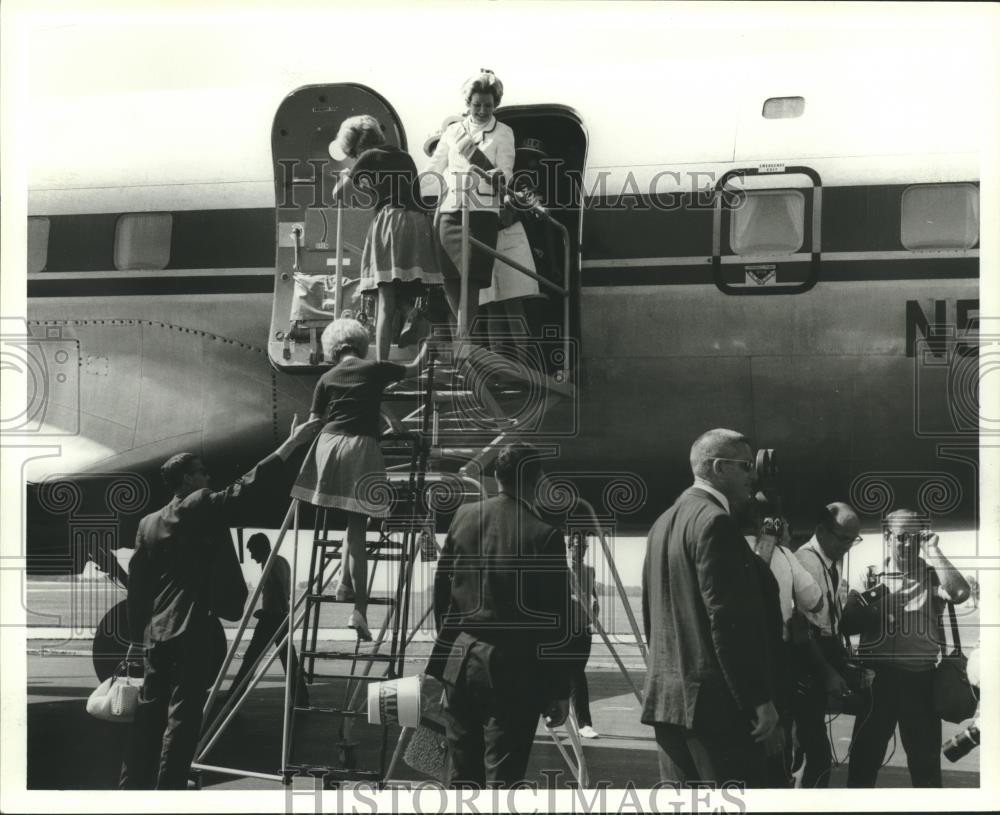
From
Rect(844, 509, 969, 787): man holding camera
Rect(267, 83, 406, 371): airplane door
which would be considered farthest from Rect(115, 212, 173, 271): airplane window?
Rect(844, 509, 969, 787): man holding camera

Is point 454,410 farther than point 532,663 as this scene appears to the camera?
Yes

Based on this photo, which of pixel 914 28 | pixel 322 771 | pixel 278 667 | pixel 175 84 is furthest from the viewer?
pixel 278 667

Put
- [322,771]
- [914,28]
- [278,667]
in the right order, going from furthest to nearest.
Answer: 1. [278,667]
2. [914,28]
3. [322,771]

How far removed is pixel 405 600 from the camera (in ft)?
18.1

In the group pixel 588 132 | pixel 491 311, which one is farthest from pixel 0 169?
pixel 588 132

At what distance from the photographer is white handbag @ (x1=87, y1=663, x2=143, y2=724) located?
5555 millimetres

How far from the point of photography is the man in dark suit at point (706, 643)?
4.58m

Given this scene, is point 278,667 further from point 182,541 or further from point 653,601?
point 653,601

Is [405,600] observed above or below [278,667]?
above

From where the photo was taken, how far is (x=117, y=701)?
5559 mm

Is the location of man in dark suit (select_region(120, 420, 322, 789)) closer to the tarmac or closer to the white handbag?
the white handbag

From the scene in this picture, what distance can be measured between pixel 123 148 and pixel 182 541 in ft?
7.38

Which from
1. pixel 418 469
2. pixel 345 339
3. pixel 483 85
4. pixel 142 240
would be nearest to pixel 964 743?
pixel 418 469

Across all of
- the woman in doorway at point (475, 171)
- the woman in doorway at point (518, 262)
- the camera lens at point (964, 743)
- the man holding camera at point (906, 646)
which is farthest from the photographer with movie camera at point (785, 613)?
the woman in doorway at point (475, 171)
